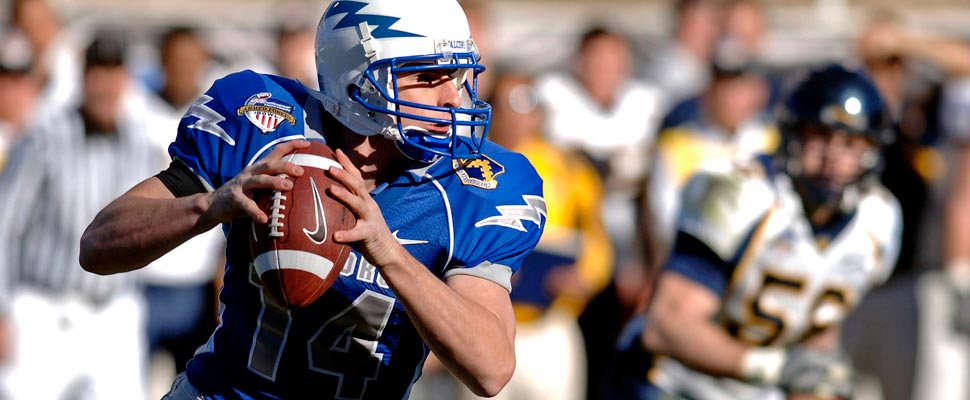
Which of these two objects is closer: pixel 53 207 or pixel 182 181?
pixel 182 181

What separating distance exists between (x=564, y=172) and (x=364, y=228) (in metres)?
4.12

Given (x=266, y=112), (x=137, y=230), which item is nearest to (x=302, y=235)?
(x=137, y=230)

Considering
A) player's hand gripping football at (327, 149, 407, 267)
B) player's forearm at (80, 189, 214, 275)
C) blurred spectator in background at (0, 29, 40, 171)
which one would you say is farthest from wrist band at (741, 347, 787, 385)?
blurred spectator in background at (0, 29, 40, 171)

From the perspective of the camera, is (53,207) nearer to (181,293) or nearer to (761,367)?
(181,293)

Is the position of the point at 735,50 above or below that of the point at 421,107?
below

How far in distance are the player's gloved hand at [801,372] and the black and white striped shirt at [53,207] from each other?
114 inches

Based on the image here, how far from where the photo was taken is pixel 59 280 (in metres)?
6.51

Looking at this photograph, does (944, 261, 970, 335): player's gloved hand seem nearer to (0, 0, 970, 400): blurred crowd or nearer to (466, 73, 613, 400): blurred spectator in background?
(0, 0, 970, 400): blurred crowd

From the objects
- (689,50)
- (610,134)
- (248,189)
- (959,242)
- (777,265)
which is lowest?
(959,242)

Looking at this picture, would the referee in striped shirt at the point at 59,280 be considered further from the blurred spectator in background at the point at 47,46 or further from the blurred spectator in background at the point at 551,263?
the blurred spectator in background at the point at 551,263

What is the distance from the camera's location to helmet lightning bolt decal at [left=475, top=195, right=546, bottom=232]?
327 cm

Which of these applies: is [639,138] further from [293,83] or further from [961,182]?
[293,83]

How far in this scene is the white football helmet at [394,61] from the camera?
126 inches

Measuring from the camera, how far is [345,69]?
3309 mm
